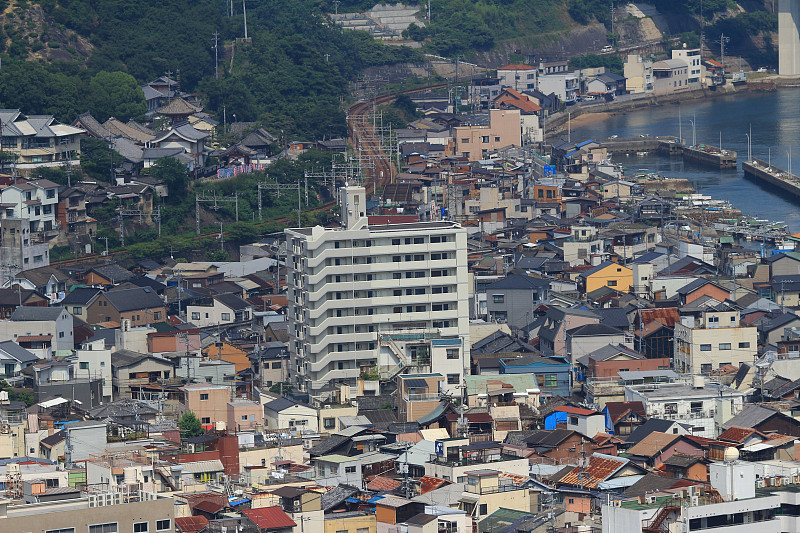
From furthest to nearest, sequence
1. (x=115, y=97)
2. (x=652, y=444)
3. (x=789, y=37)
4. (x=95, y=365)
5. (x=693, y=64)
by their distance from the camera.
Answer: (x=789, y=37), (x=693, y=64), (x=115, y=97), (x=95, y=365), (x=652, y=444)

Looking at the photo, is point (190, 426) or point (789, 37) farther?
point (789, 37)

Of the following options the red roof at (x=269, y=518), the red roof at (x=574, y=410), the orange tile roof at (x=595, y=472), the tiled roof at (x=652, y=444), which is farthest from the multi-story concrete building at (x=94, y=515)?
the red roof at (x=574, y=410)

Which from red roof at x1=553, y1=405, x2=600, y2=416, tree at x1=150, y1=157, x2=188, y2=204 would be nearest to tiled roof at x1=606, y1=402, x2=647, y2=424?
red roof at x1=553, y1=405, x2=600, y2=416

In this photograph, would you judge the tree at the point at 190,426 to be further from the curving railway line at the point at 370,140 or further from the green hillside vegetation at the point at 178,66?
the curving railway line at the point at 370,140

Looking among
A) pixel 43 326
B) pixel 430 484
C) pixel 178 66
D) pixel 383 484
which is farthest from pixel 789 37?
pixel 430 484

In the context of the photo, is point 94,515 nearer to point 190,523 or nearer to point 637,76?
point 190,523

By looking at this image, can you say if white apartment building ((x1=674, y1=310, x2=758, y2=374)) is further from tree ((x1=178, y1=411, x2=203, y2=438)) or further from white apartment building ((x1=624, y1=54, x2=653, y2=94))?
white apartment building ((x1=624, y1=54, x2=653, y2=94))

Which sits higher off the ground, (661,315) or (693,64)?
(693,64)
